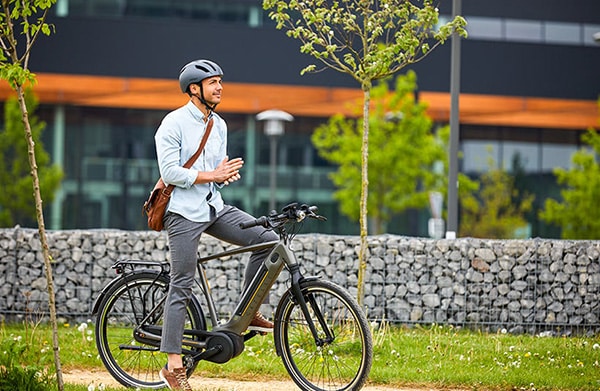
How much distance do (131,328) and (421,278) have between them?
5.21 m

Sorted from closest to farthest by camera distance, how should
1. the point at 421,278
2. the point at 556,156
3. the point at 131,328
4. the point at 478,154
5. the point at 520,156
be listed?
the point at 131,328 → the point at 421,278 → the point at 478,154 → the point at 520,156 → the point at 556,156

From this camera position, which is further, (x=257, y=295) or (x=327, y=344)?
(x=257, y=295)

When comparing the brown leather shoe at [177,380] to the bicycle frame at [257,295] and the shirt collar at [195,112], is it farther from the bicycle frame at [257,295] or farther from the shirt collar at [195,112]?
the shirt collar at [195,112]

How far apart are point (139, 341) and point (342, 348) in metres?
1.42

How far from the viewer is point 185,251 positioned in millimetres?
6121

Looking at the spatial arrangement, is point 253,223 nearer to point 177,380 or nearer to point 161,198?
point 161,198

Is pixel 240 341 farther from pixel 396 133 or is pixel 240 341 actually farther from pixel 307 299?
pixel 396 133

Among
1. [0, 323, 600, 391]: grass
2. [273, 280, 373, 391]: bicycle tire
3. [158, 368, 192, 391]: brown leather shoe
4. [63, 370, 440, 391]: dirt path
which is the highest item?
[273, 280, 373, 391]: bicycle tire

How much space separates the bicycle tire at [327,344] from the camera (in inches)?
230

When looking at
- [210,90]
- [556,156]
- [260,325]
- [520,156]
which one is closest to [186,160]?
[210,90]

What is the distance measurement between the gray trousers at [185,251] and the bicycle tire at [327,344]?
396mm

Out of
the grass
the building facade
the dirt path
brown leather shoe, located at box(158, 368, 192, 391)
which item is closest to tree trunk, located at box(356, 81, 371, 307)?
the grass

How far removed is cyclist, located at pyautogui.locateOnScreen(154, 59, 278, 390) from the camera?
240 inches

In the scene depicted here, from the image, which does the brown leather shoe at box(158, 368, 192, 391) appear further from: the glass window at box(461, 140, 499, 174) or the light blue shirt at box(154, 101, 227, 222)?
the glass window at box(461, 140, 499, 174)
